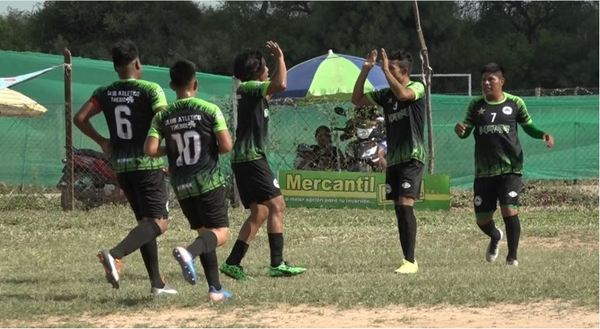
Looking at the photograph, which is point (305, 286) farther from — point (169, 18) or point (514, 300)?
point (169, 18)

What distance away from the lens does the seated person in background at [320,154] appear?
50.5 feet

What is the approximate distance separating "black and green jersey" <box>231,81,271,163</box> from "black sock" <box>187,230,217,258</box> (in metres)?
1.25

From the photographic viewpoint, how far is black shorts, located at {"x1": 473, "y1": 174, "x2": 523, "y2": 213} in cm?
912

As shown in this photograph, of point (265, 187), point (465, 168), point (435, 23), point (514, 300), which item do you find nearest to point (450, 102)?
point (465, 168)

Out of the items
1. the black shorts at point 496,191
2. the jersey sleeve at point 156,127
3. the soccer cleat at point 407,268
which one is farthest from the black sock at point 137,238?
the black shorts at point 496,191

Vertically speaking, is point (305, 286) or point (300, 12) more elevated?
point (300, 12)

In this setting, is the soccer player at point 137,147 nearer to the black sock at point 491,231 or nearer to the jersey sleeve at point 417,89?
the jersey sleeve at point 417,89

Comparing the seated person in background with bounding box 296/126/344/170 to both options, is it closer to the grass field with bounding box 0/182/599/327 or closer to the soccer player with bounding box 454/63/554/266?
the grass field with bounding box 0/182/599/327

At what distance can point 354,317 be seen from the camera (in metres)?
6.55

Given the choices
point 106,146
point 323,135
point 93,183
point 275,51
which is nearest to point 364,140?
point 323,135

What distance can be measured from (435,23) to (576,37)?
6.12 metres

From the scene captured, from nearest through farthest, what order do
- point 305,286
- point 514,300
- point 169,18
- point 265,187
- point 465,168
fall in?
point 514,300 < point 305,286 < point 265,187 < point 465,168 < point 169,18

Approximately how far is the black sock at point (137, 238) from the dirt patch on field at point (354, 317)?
0.62 m

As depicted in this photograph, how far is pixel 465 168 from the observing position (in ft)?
A: 55.6
